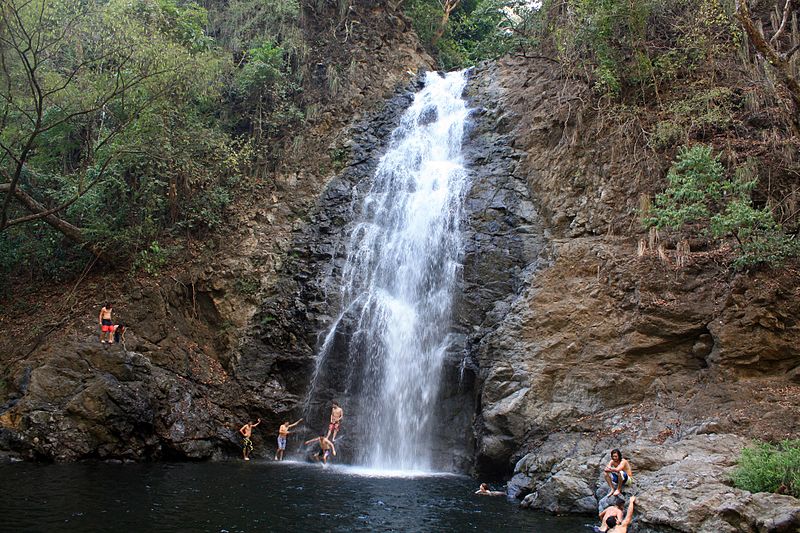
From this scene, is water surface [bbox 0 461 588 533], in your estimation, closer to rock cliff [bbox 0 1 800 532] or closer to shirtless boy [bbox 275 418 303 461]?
rock cliff [bbox 0 1 800 532]

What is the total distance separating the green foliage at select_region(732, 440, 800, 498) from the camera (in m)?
8.97

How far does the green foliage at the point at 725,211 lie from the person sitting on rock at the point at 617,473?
5.36 metres

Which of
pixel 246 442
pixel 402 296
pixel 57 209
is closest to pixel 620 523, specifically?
→ pixel 402 296

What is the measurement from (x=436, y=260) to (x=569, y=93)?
678 centimetres

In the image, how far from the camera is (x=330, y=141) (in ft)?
74.9

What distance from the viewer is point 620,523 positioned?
8.90 m

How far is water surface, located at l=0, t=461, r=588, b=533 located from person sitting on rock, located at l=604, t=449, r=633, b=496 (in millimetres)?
869

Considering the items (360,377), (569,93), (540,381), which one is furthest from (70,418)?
(569,93)

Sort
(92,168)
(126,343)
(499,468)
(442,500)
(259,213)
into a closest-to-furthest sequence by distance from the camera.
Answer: (442,500)
(499,468)
(126,343)
(92,168)
(259,213)

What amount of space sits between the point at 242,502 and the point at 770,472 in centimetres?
867

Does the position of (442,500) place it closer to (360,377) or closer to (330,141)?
(360,377)

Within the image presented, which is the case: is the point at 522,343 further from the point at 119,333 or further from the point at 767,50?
the point at 119,333

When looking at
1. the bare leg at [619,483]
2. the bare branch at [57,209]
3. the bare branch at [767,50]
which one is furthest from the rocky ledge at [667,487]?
the bare branch at [57,209]

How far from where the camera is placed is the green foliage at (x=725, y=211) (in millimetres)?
12414
